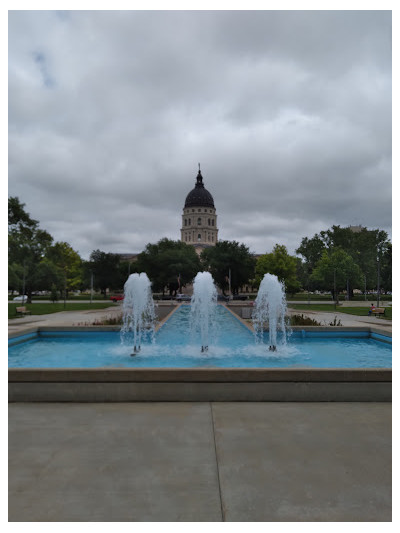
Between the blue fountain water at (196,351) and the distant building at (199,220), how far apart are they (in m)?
117

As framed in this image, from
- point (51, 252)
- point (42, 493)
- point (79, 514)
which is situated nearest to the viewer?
point (79, 514)

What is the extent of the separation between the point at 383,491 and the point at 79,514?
10.0 feet

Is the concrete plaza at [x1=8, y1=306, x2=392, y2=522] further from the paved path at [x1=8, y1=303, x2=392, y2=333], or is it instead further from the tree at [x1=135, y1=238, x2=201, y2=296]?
the tree at [x1=135, y1=238, x2=201, y2=296]

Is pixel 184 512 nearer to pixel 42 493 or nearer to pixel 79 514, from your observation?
pixel 79 514

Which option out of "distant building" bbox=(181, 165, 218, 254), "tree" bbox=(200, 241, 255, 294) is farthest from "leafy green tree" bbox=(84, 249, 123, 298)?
"distant building" bbox=(181, 165, 218, 254)

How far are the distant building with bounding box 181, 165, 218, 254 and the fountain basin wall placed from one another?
12607cm

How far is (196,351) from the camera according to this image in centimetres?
1216

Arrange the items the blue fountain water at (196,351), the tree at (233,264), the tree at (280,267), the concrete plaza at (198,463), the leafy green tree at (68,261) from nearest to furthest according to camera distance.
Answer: the concrete plaza at (198,463)
the blue fountain water at (196,351)
the tree at (280,267)
the tree at (233,264)
the leafy green tree at (68,261)

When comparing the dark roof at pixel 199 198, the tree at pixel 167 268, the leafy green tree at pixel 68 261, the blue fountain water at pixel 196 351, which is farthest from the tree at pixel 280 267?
the dark roof at pixel 199 198

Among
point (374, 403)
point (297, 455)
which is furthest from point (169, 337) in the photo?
point (297, 455)

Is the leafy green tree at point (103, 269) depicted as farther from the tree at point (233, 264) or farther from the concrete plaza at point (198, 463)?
the concrete plaza at point (198, 463)

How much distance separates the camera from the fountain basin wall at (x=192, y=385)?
6.16 m

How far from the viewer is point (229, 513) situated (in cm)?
316

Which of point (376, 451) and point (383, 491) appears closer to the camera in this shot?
point (383, 491)
